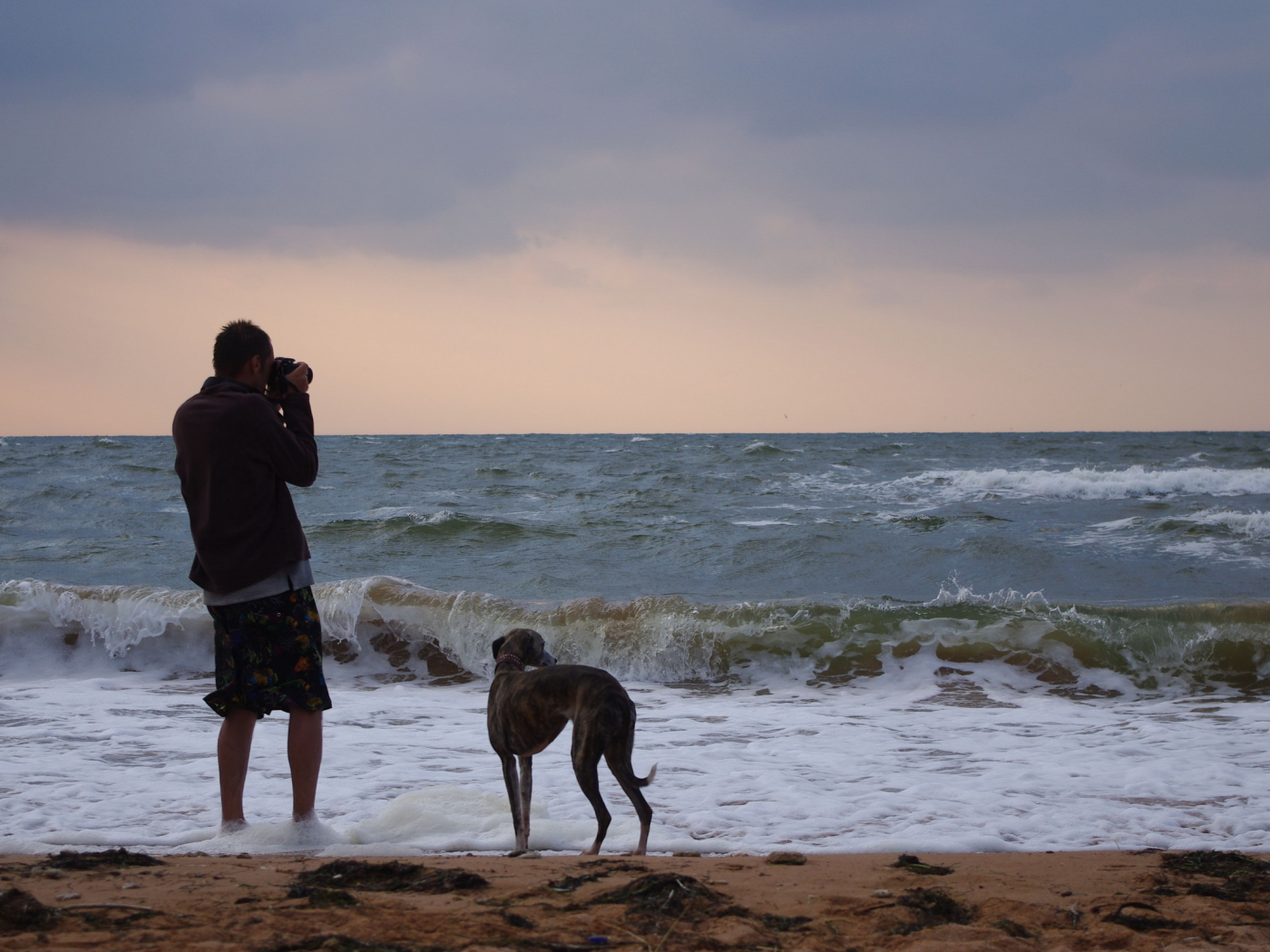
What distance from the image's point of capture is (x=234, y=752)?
365 centimetres

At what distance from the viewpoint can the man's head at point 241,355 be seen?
3589 mm

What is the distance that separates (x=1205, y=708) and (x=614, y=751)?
18.5 ft

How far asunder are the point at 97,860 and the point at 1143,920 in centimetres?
336

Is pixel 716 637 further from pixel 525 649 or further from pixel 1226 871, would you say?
pixel 1226 871

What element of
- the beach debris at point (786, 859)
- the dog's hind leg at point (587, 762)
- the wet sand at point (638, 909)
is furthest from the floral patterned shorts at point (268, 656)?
the beach debris at point (786, 859)

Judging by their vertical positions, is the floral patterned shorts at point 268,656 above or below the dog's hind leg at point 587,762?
above

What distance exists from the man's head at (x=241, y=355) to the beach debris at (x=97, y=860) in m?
1.76

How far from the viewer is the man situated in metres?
3.46

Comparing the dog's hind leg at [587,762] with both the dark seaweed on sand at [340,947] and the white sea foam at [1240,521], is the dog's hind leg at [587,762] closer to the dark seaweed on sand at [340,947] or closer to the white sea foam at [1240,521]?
the dark seaweed on sand at [340,947]

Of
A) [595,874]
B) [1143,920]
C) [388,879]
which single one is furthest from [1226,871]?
[388,879]

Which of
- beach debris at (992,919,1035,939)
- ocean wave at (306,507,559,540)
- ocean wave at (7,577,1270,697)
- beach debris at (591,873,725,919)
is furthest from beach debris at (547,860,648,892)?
ocean wave at (306,507,559,540)

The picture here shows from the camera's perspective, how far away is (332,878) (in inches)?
116

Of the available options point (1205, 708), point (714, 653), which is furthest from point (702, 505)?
point (1205, 708)

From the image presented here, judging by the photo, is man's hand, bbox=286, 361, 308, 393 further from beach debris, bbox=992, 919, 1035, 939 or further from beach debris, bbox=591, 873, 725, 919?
beach debris, bbox=992, 919, 1035, 939
